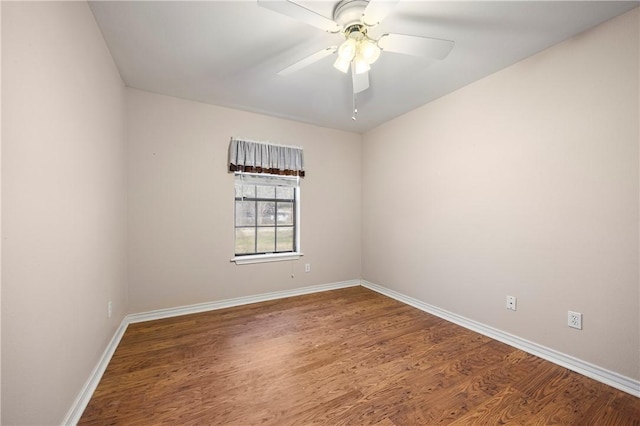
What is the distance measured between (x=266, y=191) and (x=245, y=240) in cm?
75

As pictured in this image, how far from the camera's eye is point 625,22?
1.74m

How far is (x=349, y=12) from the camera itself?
1.62 meters

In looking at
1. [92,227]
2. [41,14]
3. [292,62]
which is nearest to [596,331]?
[292,62]

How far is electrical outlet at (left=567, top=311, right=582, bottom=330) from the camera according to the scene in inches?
77.0

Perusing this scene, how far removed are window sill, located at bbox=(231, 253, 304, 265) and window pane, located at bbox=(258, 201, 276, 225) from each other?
472 millimetres

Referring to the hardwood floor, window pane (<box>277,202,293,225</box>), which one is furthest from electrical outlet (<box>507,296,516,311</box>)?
window pane (<box>277,202,293,225</box>)

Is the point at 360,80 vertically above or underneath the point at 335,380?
above

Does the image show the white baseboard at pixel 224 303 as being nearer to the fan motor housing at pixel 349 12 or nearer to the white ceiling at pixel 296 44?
the white ceiling at pixel 296 44

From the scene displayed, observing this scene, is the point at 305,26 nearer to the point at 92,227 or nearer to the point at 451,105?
the point at 451,105

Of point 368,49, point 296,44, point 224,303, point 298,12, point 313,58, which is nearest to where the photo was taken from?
point 298,12

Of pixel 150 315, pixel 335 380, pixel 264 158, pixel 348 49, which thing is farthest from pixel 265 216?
pixel 348 49

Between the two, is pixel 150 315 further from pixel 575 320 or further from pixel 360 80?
pixel 575 320

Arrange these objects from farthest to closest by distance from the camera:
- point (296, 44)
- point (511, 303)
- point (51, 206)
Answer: point (511, 303) < point (296, 44) < point (51, 206)

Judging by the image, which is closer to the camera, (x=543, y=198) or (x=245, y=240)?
(x=543, y=198)
